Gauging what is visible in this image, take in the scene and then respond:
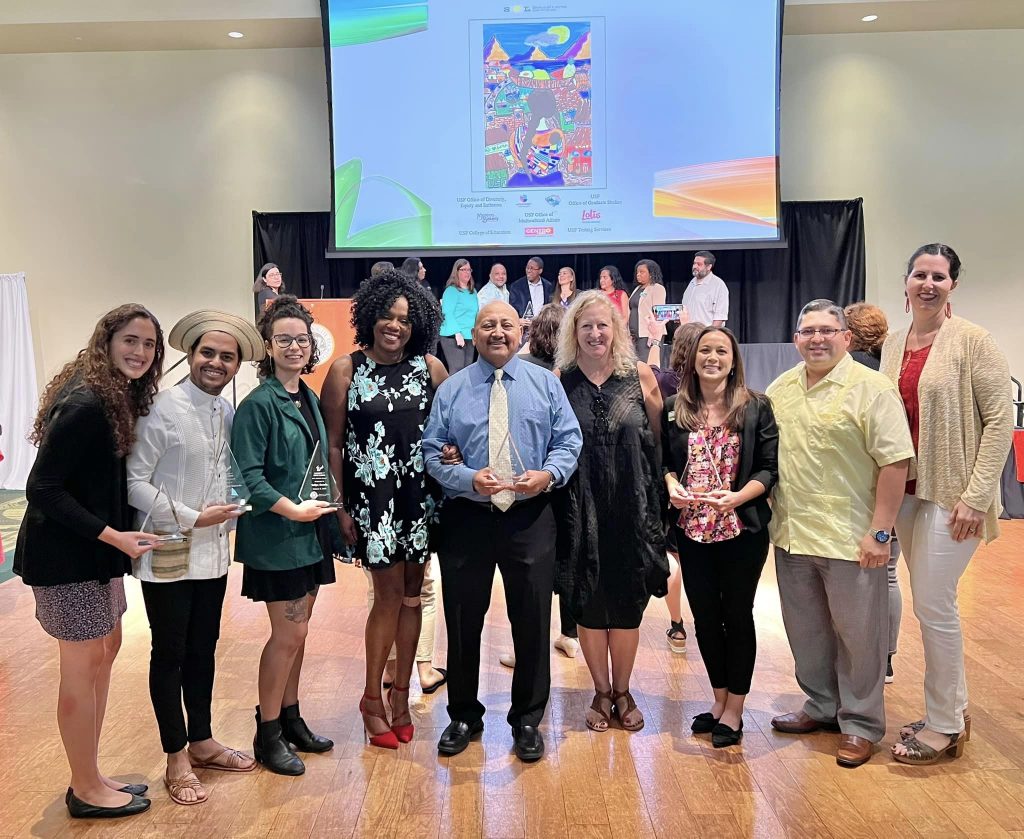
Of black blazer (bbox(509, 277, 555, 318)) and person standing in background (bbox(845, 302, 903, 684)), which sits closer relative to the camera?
person standing in background (bbox(845, 302, 903, 684))

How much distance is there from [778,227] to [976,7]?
9.61 feet

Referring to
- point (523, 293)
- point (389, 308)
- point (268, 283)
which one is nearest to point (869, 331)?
point (389, 308)

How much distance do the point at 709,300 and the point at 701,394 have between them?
586 cm

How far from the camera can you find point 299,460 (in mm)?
2496

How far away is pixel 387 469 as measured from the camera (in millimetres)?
2635

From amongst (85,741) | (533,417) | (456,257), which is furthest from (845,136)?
(85,741)

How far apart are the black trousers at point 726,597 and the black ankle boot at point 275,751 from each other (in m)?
1.42

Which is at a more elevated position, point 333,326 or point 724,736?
A: point 333,326

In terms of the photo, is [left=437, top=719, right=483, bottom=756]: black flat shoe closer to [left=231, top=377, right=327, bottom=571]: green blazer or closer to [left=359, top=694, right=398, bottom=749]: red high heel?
[left=359, top=694, right=398, bottom=749]: red high heel

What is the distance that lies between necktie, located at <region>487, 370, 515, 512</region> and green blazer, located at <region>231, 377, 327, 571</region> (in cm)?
53

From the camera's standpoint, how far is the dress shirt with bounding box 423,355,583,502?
8.48 ft

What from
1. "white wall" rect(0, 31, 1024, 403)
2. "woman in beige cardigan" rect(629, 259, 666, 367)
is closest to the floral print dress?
"woman in beige cardigan" rect(629, 259, 666, 367)

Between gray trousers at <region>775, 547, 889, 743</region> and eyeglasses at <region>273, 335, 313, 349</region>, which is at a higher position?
eyeglasses at <region>273, 335, 313, 349</region>

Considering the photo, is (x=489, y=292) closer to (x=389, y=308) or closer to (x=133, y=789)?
(x=389, y=308)
